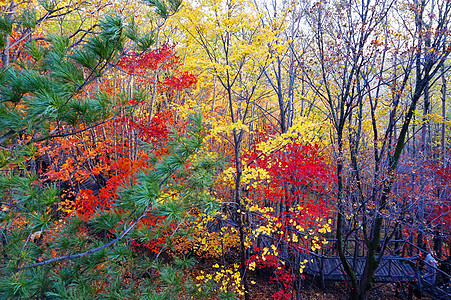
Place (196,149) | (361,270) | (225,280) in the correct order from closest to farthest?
(196,149) → (225,280) → (361,270)

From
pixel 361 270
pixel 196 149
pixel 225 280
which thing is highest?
pixel 196 149

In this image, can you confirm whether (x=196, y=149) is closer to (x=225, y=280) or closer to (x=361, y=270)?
(x=225, y=280)

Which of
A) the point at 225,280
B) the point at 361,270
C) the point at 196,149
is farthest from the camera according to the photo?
the point at 361,270

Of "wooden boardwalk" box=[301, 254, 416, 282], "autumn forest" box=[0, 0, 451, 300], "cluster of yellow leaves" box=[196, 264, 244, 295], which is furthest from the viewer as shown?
"wooden boardwalk" box=[301, 254, 416, 282]

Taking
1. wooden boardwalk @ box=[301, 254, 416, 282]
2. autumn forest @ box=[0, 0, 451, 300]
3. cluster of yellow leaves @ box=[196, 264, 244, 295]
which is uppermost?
autumn forest @ box=[0, 0, 451, 300]

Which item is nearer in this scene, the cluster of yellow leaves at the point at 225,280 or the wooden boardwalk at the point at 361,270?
the cluster of yellow leaves at the point at 225,280

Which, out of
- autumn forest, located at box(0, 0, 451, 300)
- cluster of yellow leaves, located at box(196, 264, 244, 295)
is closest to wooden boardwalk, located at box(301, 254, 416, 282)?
autumn forest, located at box(0, 0, 451, 300)

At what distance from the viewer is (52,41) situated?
2.02m

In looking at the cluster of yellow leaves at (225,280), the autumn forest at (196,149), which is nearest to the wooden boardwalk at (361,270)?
the autumn forest at (196,149)

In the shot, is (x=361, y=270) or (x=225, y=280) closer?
(x=225, y=280)

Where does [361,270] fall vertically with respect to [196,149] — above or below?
below

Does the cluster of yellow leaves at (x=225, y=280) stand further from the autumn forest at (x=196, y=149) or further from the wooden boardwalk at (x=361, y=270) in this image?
the wooden boardwalk at (x=361, y=270)

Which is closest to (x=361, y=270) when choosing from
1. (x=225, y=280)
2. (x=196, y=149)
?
(x=225, y=280)

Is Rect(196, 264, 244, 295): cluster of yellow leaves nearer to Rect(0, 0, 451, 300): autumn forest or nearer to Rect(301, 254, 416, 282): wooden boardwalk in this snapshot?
Rect(0, 0, 451, 300): autumn forest
